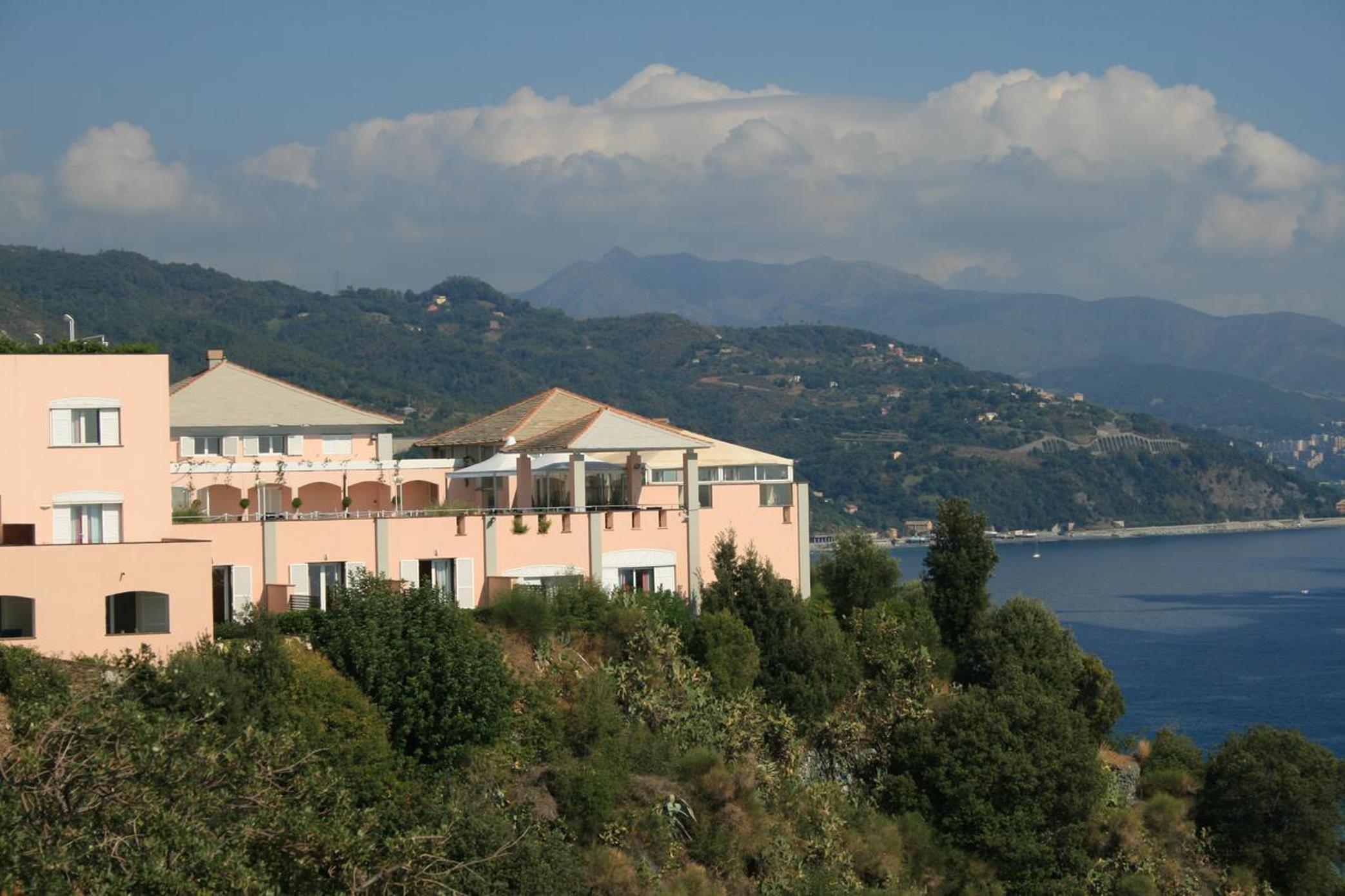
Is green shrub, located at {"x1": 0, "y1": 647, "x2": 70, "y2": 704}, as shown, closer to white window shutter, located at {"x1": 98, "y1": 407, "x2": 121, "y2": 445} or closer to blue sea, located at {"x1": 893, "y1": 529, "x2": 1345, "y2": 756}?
white window shutter, located at {"x1": 98, "y1": 407, "x2": 121, "y2": 445}

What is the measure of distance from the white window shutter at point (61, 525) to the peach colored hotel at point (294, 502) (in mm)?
39

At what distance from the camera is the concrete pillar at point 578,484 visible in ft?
112

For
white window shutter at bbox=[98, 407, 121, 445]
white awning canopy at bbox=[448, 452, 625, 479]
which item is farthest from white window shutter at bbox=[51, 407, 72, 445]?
white awning canopy at bbox=[448, 452, 625, 479]

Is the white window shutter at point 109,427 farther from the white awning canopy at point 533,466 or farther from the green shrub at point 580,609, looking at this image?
the white awning canopy at point 533,466

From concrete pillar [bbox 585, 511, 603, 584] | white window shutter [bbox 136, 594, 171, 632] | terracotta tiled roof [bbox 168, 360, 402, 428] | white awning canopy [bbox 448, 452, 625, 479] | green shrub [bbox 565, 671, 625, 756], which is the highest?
terracotta tiled roof [bbox 168, 360, 402, 428]

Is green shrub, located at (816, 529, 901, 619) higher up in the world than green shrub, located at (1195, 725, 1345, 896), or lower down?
higher up

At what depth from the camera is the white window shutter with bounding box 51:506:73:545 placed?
28.2m

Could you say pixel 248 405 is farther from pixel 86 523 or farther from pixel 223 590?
pixel 86 523

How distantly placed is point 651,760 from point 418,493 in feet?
48.4

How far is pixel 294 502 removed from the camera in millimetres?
36938

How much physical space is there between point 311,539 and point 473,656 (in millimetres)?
5259

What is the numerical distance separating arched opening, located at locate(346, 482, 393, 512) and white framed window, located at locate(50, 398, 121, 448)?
11.3 meters

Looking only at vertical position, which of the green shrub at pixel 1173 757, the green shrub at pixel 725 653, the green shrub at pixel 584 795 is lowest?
the green shrub at pixel 1173 757

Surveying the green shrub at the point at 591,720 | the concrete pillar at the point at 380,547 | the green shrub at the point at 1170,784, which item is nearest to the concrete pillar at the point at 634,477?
the concrete pillar at the point at 380,547
